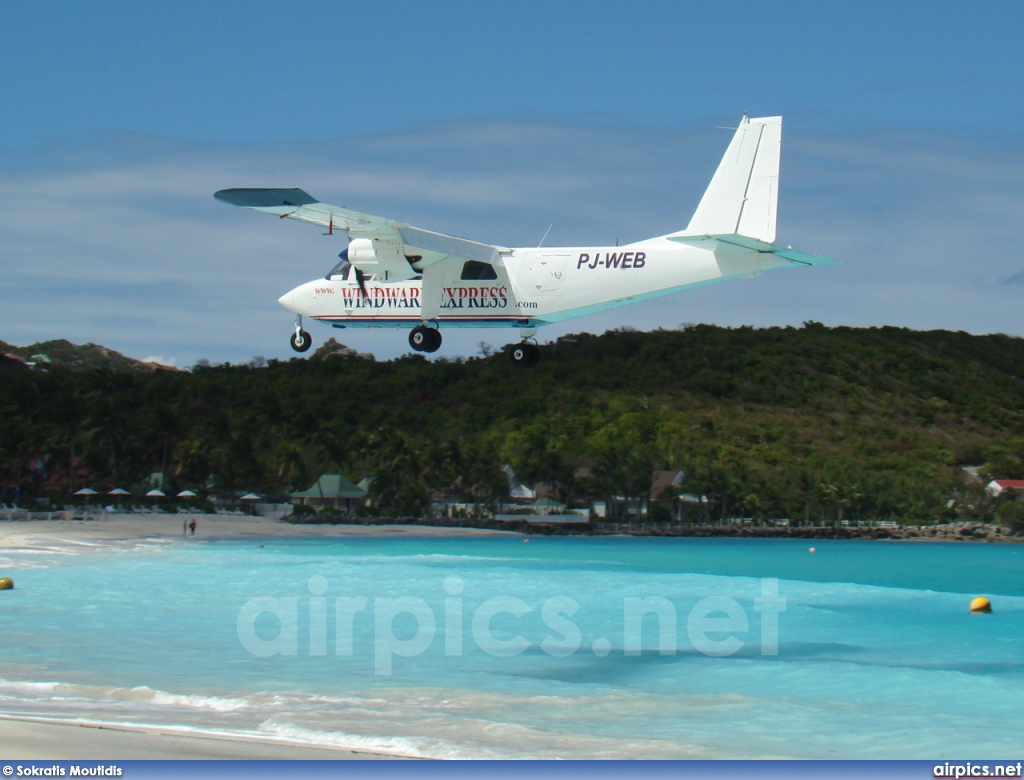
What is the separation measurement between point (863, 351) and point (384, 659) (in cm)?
15421

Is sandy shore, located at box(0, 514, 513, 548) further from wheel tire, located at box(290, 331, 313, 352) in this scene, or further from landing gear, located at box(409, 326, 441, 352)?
landing gear, located at box(409, 326, 441, 352)

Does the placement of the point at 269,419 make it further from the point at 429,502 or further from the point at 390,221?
the point at 390,221

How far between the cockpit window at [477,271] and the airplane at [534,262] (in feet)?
0.07

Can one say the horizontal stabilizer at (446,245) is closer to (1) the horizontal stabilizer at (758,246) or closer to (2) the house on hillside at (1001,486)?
(1) the horizontal stabilizer at (758,246)

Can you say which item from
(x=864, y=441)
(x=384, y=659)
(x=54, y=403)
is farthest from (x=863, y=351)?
(x=384, y=659)

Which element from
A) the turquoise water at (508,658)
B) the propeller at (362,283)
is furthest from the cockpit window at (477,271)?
the turquoise water at (508,658)

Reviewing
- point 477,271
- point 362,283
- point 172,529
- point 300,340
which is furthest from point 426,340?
point 172,529

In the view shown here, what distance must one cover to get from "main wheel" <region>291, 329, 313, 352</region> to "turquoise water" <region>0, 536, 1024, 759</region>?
7.75m

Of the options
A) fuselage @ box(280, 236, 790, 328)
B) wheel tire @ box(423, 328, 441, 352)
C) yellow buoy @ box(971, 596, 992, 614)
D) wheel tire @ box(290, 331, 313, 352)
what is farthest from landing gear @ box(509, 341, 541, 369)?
yellow buoy @ box(971, 596, 992, 614)

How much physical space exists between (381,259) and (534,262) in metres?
3.50

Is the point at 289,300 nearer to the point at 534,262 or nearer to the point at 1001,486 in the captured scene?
the point at 534,262

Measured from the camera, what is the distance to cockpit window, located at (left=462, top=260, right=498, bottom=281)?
24.4 metres

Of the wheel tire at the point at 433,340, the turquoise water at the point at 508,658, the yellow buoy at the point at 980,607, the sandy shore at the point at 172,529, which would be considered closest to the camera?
the turquoise water at the point at 508,658

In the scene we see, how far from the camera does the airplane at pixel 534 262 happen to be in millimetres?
22766
